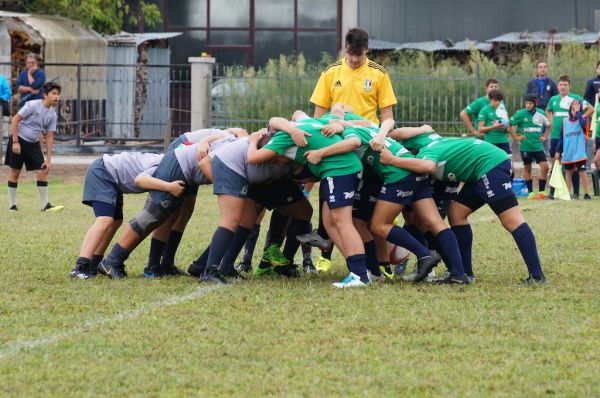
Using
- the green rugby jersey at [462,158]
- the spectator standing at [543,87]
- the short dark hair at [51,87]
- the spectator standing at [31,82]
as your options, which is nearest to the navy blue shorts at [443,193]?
the green rugby jersey at [462,158]

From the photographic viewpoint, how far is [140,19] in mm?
33688

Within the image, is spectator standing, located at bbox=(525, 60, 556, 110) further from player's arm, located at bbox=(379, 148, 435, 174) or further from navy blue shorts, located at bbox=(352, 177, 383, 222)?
player's arm, located at bbox=(379, 148, 435, 174)

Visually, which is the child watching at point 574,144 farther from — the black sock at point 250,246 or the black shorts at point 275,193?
the black shorts at point 275,193

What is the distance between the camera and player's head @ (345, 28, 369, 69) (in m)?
10.1

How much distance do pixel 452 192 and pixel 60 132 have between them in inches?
739

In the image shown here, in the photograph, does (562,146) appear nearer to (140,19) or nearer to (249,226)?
(249,226)

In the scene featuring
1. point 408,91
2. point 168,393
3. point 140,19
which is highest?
point 140,19

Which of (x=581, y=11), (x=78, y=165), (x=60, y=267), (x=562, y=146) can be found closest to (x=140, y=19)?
(x=78, y=165)

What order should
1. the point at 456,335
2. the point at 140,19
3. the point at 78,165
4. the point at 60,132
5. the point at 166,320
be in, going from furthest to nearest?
the point at 140,19 < the point at 60,132 < the point at 78,165 < the point at 166,320 < the point at 456,335

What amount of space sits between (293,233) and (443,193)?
1251mm

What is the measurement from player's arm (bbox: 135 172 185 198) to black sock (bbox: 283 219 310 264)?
99cm

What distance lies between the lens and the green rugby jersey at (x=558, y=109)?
63.2 feet

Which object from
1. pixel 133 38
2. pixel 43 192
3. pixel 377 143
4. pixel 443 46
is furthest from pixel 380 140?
pixel 443 46

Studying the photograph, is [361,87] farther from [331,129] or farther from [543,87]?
[543,87]
